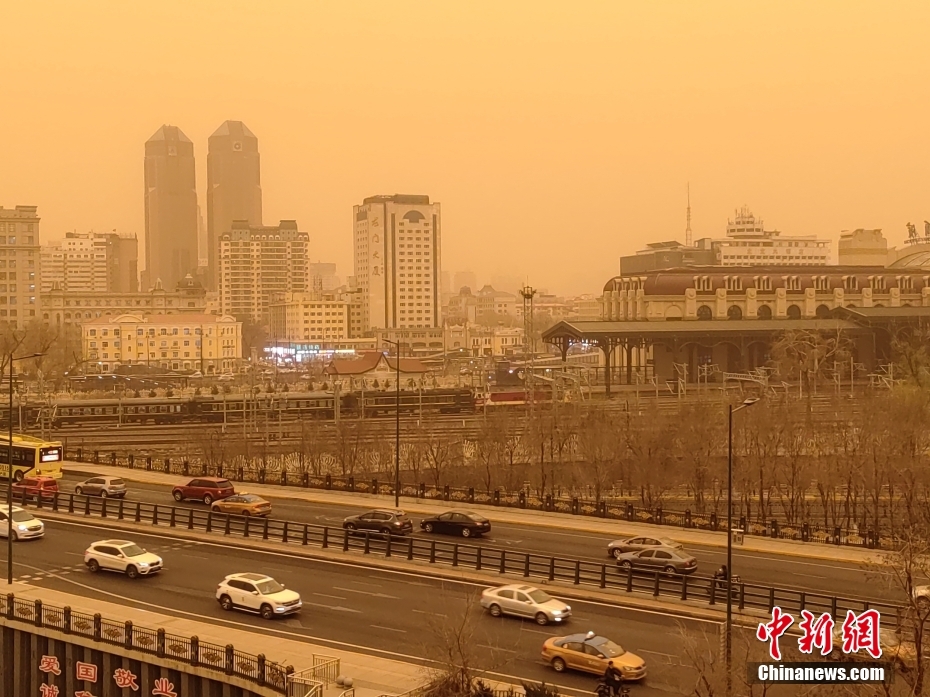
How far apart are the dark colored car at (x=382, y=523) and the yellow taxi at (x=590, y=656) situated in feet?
40.9

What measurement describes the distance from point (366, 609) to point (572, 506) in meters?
14.1

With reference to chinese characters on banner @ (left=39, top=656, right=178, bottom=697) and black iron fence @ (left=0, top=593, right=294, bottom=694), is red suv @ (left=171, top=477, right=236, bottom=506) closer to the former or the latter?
black iron fence @ (left=0, top=593, right=294, bottom=694)

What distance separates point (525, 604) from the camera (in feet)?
85.1

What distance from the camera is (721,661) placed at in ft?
62.2

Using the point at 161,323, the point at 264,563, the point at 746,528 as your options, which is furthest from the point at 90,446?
the point at 161,323

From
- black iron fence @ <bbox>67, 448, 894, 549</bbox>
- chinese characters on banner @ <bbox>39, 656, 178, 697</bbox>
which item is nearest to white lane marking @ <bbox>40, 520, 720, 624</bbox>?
chinese characters on banner @ <bbox>39, 656, 178, 697</bbox>

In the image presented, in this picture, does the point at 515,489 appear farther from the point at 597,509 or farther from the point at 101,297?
the point at 101,297

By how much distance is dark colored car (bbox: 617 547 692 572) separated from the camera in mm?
30000

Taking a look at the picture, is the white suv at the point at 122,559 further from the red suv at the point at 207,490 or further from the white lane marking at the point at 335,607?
the red suv at the point at 207,490

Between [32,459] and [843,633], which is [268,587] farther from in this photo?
[32,459]

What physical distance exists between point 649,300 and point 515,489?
68381mm

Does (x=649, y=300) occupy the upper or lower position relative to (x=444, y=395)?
upper

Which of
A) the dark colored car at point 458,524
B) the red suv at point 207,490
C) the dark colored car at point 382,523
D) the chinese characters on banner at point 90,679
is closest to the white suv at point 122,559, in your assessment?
the chinese characters on banner at point 90,679

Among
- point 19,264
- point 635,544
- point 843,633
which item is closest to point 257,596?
point 635,544
